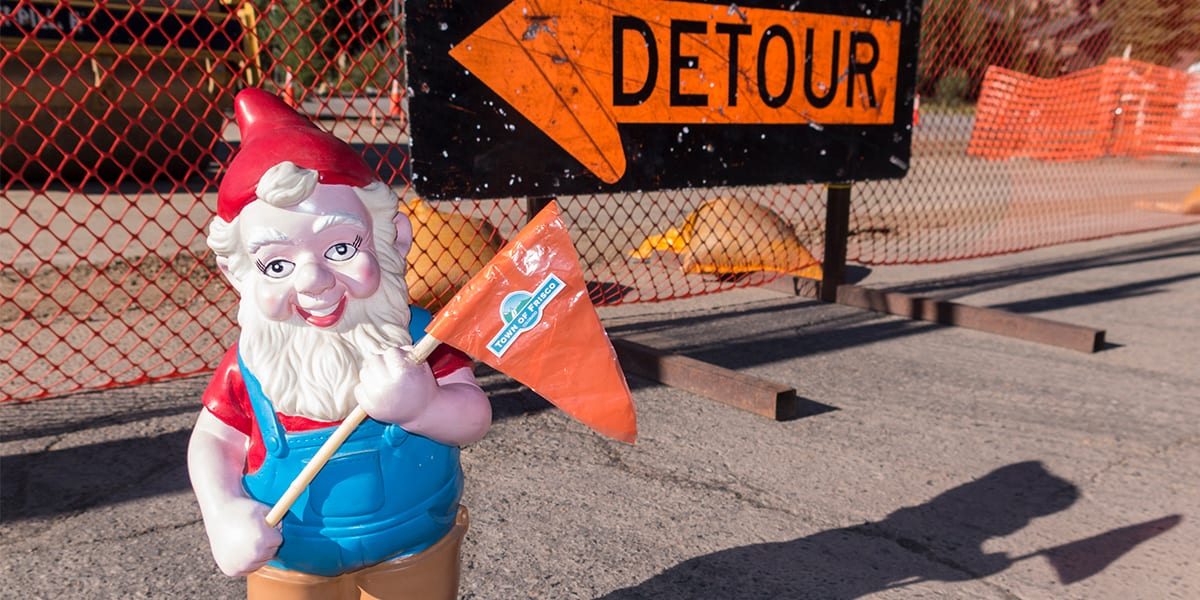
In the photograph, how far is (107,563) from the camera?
7.07 ft

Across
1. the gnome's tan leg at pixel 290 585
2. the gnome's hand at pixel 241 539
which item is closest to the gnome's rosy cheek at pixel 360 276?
the gnome's hand at pixel 241 539

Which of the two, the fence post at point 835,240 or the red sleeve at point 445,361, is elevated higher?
the red sleeve at point 445,361

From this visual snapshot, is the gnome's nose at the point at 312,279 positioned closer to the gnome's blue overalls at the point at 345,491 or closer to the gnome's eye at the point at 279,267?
the gnome's eye at the point at 279,267

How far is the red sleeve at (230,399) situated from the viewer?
1500 millimetres

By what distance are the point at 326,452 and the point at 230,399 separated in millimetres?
251

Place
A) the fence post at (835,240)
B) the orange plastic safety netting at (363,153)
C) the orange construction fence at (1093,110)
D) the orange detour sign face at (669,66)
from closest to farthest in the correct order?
the orange detour sign face at (669,66), the orange plastic safety netting at (363,153), the fence post at (835,240), the orange construction fence at (1093,110)

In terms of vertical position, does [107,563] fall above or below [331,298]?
below

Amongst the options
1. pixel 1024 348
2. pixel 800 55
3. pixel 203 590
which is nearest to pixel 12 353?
pixel 203 590

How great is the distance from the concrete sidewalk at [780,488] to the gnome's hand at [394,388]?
86cm

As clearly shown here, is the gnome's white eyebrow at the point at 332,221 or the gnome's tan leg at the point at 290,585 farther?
the gnome's tan leg at the point at 290,585

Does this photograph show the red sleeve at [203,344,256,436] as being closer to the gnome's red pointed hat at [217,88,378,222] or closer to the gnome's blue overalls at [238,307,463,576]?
the gnome's blue overalls at [238,307,463,576]

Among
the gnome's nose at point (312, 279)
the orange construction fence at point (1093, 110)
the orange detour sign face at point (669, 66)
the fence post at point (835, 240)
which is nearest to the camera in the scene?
the gnome's nose at point (312, 279)

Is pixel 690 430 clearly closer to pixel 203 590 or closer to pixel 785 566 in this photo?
pixel 785 566

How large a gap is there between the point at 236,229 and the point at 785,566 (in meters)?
1.52
